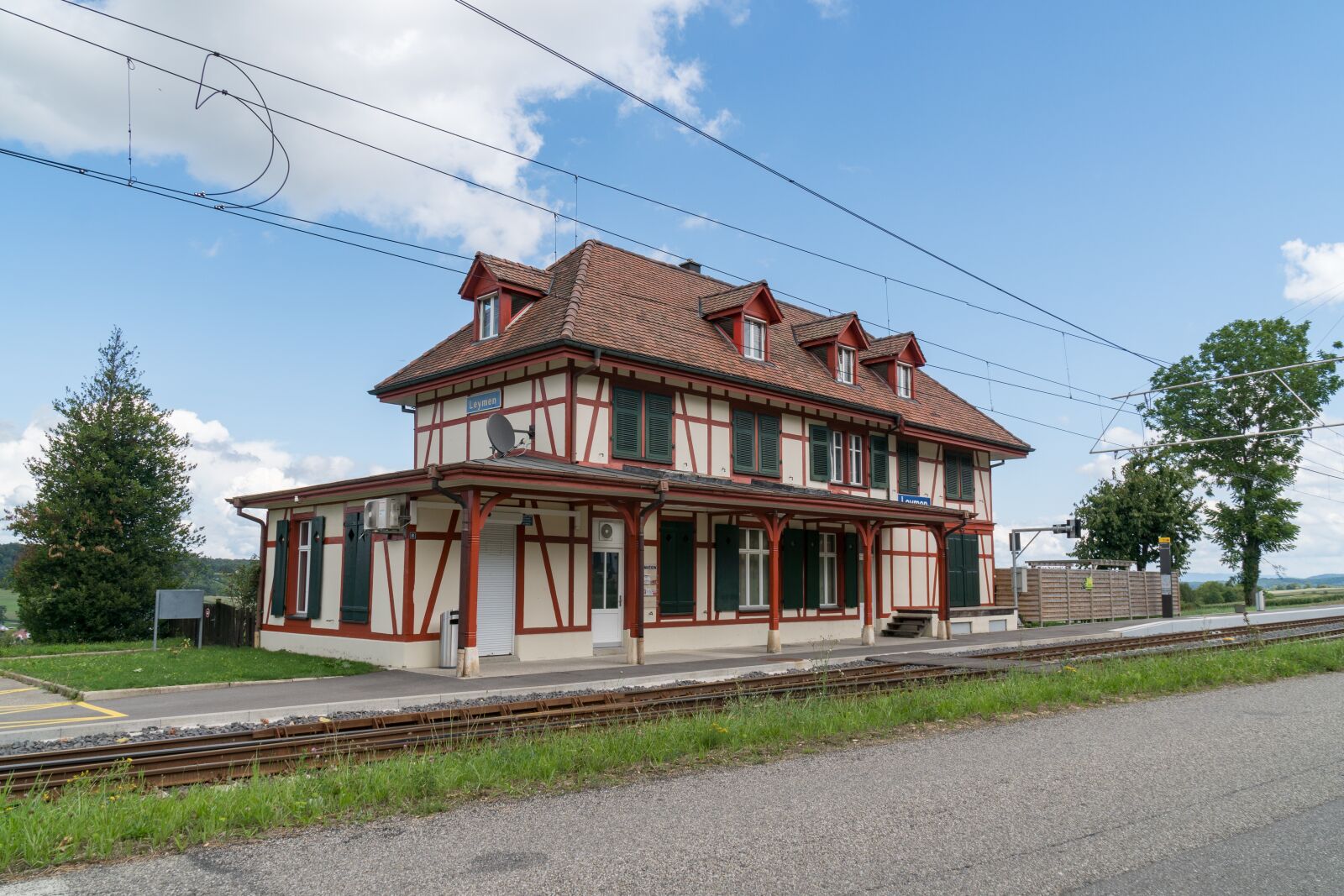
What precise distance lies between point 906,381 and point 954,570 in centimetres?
578

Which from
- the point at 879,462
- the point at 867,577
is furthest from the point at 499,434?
the point at 879,462

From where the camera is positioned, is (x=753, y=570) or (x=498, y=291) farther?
(x=753, y=570)

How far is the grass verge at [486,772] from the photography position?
5.64 meters

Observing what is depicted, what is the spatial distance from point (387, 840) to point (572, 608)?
11940mm

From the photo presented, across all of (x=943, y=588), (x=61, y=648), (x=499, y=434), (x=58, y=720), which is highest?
(x=499, y=434)

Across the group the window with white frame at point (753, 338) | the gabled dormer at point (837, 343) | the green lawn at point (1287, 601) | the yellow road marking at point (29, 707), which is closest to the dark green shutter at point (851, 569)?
the gabled dormer at point (837, 343)

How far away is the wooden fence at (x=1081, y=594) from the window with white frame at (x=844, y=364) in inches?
376

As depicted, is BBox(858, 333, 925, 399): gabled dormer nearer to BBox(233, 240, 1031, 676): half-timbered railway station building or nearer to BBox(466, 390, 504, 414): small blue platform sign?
BBox(233, 240, 1031, 676): half-timbered railway station building

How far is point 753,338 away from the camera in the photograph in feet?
74.7

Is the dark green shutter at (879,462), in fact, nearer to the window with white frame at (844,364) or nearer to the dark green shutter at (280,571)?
the window with white frame at (844,364)

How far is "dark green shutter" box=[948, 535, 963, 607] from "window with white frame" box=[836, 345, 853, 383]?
19.6ft

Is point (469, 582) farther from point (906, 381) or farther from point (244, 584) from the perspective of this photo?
point (906, 381)

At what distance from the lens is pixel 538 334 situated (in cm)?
1878

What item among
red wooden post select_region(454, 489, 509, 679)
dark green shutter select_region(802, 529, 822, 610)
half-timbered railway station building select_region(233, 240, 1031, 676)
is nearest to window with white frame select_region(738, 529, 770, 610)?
half-timbered railway station building select_region(233, 240, 1031, 676)
